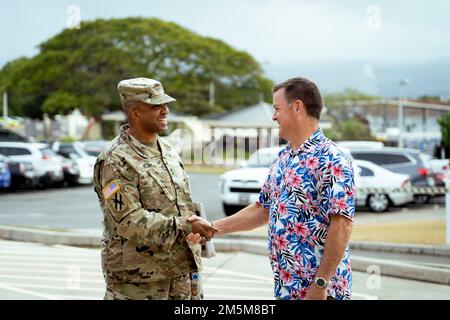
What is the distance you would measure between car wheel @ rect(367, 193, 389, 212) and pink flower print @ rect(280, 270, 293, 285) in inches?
585

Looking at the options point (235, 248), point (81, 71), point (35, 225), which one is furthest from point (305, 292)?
point (81, 71)

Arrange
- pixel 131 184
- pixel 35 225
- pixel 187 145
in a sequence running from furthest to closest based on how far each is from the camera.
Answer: pixel 187 145 < pixel 35 225 < pixel 131 184

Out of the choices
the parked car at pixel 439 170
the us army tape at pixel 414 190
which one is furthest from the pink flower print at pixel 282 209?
the parked car at pixel 439 170

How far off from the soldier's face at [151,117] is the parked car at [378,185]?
579 inches

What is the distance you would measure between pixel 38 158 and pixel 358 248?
15.1m

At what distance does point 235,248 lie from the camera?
11.1m

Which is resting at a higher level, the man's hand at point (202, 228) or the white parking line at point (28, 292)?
the man's hand at point (202, 228)

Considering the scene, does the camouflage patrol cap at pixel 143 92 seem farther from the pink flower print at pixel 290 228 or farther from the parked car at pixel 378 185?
the parked car at pixel 378 185

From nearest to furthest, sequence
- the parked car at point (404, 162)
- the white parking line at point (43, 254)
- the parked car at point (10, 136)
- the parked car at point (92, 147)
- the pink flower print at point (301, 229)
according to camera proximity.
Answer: the pink flower print at point (301, 229), the white parking line at point (43, 254), the parked car at point (404, 162), the parked car at point (92, 147), the parked car at point (10, 136)

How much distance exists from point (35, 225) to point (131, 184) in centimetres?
1135

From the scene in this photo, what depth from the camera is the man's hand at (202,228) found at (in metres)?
3.63

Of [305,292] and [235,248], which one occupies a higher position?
[305,292]

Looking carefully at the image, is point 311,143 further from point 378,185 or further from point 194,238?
point 378,185
